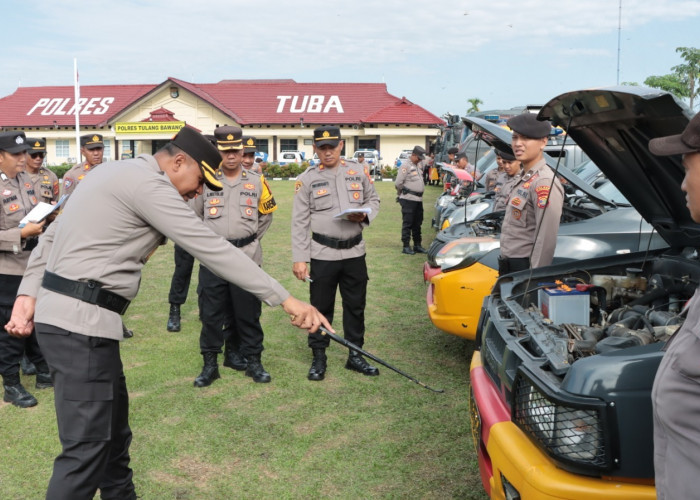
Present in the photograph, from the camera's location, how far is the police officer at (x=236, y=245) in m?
5.42

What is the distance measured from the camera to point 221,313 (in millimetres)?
5516

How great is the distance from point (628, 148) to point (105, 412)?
8.82 feet

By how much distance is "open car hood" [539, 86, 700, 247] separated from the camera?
2742 millimetres

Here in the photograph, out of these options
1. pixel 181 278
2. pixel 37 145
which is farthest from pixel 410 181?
pixel 37 145

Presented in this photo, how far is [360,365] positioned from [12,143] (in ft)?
10.4

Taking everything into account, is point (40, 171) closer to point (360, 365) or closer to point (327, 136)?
point (327, 136)

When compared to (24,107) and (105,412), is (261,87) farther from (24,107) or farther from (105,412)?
(105,412)

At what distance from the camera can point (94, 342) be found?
9.45ft

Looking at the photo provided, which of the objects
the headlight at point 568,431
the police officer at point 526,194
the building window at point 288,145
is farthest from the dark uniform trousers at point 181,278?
the building window at point 288,145

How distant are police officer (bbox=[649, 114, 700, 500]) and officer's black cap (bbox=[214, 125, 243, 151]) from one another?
4.16m

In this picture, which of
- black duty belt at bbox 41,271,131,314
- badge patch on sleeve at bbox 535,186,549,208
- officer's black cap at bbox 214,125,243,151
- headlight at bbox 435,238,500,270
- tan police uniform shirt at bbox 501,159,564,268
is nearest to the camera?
black duty belt at bbox 41,271,131,314

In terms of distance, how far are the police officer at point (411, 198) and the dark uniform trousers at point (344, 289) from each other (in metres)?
6.63

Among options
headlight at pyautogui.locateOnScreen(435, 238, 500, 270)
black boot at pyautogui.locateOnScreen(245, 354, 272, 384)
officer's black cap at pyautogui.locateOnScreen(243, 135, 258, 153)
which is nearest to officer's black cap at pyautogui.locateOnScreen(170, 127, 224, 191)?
black boot at pyautogui.locateOnScreen(245, 354, 272, 384)

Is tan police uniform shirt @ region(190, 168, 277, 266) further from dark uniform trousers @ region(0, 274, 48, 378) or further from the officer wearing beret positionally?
the officer wearing beret
